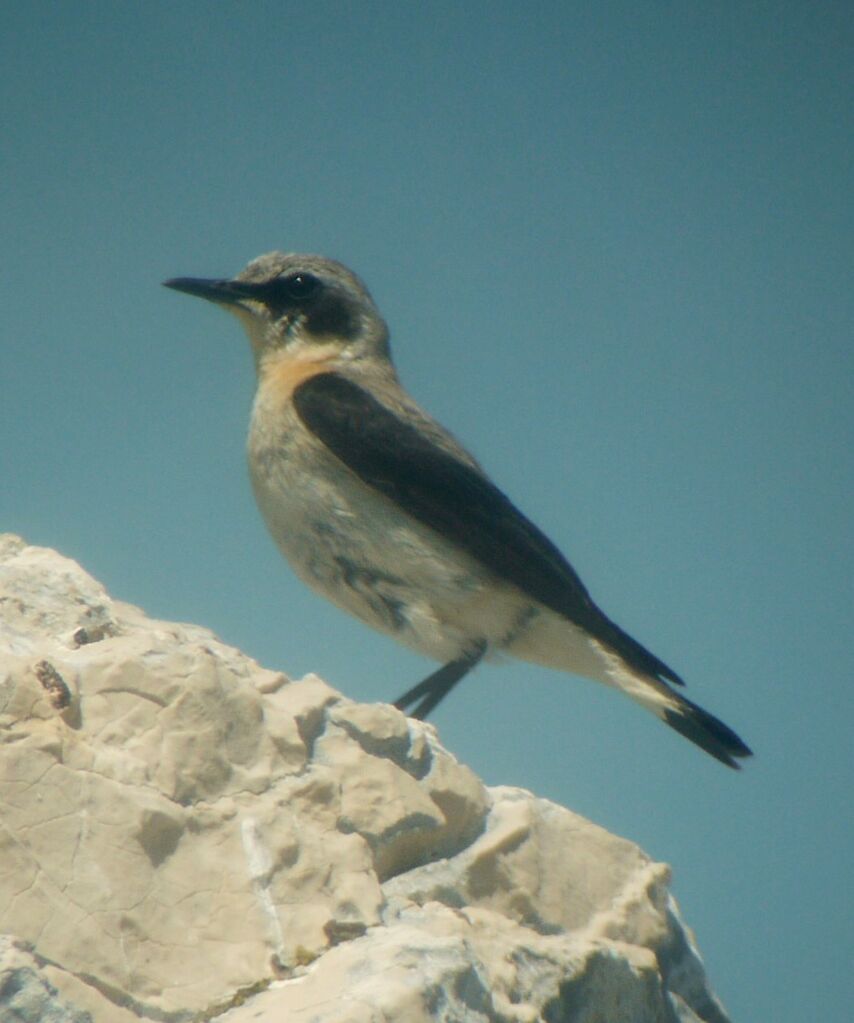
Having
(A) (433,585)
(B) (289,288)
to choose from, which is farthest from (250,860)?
(B) (289,288)

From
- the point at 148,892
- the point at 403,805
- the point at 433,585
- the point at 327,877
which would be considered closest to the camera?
the point at 148,892

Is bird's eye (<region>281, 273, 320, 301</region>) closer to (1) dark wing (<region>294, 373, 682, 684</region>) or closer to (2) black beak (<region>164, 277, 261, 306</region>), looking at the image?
(2) black beak (<region>164, 277, 261, 306</region>)

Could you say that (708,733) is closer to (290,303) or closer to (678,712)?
(678,712)

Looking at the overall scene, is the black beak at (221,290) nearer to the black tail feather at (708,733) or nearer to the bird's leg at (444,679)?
the bird's leg at (444,679)

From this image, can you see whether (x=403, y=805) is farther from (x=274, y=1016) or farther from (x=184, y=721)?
(x=274, y=1016)

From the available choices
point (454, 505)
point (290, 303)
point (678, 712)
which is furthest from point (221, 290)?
point (678, 712)

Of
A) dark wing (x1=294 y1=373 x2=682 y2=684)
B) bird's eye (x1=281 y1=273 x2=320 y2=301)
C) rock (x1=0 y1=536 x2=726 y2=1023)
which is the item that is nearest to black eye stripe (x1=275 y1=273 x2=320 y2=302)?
bird's eye (x1=281 y1=273 x2=320 y2=301)
